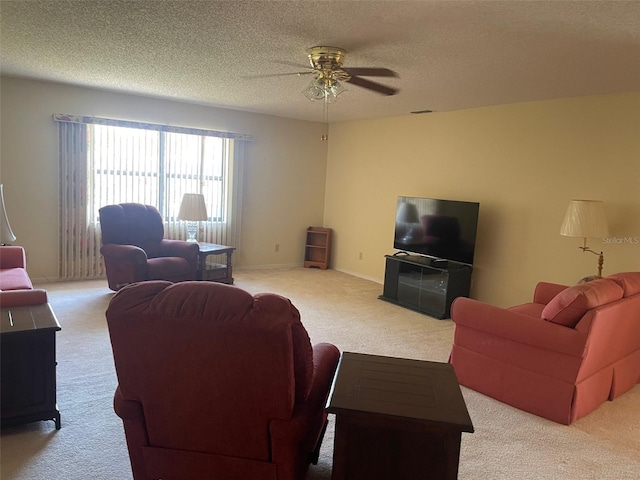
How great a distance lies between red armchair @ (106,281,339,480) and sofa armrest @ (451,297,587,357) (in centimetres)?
166

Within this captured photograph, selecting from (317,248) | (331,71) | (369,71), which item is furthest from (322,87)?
(317,248)

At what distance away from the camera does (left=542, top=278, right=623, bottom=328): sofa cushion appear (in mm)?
2828

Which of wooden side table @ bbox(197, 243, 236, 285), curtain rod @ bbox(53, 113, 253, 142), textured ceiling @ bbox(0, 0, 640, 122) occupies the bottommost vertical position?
wooden side table @ bbox(197, 243, 236, 285)

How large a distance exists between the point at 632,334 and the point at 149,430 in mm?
3174

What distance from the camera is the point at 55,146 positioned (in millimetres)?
5547

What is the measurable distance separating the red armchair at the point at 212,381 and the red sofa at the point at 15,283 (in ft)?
4.32

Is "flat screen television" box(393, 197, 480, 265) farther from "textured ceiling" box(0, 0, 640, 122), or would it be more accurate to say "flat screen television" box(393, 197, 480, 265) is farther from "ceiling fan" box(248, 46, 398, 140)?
"ceiling fan" box(248, 46, 398, 140)

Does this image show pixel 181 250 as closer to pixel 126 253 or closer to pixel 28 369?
pixel 126 253

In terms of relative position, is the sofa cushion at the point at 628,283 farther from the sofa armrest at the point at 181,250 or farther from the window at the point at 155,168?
the window at the point at 155,168

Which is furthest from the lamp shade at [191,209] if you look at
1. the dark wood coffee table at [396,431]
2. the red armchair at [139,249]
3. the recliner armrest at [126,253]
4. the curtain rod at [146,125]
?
the dark wood coffee table at [396,431]

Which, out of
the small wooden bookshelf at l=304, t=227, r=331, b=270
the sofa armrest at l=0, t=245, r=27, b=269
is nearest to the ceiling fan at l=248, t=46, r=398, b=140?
the sofa armrest at l=0, t=245, r=27, b=269

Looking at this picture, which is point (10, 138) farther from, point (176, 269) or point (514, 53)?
point (514, 53)

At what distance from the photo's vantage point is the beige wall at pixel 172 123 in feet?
17.6

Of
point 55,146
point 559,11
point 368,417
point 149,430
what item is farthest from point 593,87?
point 55,146
